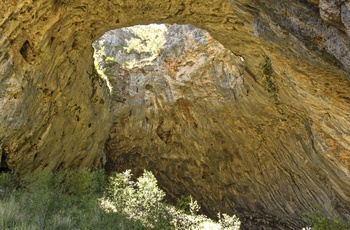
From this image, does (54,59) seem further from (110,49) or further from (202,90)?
(110,49)

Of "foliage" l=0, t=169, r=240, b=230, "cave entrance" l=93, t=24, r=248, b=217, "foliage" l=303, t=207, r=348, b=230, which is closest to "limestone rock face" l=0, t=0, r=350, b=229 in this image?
"cave entrance" l=93, t=24, r=248, b=217

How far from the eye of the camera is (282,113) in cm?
1198

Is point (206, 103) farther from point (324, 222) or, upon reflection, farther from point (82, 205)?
point (82, 205)

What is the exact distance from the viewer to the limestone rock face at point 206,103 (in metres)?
6.62

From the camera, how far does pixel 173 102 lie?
51.0ft

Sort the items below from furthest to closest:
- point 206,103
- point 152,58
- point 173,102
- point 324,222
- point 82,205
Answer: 1. point 152,58
2. point 173,102
3. point 206,103
4. point 324,222
5. point 82,205

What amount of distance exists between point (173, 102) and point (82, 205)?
7.15 m

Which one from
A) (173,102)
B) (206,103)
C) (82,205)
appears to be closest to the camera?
(82,205)

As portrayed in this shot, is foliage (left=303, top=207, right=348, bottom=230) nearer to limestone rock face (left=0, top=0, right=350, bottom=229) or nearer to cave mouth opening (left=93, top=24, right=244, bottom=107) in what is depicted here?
limestone rock face (left=0, top=0, right=350, bottom=229)

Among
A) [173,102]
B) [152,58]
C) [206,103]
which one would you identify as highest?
[152,58]

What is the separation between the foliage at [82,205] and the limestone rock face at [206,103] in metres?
0.95

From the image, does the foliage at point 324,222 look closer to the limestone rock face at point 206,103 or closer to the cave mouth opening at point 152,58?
the limestone rock face at point 206,103

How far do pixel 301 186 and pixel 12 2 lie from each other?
12.6 meters

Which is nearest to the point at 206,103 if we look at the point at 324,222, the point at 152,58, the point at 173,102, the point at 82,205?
the point at 173,102
